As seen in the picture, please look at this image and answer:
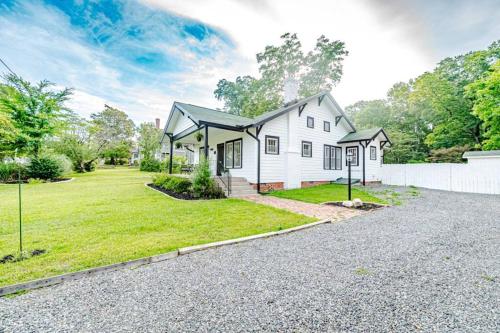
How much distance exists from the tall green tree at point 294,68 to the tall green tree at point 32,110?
18552 millimetres

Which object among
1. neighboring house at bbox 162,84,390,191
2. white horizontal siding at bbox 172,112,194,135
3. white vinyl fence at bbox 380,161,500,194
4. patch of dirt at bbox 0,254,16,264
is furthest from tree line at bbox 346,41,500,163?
patch of dirt at bbox 0,254,16,264

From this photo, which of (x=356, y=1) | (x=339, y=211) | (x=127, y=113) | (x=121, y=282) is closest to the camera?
(x=121, y=282)

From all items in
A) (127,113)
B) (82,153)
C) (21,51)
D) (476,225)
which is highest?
(127,113)

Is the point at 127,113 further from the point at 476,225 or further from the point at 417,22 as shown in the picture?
Result: the point at 476,225

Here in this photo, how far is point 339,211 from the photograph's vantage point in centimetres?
688

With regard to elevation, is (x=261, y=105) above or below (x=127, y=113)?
below

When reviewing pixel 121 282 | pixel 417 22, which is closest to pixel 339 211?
pixel 121 282

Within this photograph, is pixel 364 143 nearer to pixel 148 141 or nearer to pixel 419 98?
pixel 419 98

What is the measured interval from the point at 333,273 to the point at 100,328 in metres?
2.75

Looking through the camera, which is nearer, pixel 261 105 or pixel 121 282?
pixel 121 282

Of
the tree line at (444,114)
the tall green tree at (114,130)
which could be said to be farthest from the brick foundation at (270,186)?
the tall green tree at (114,130)

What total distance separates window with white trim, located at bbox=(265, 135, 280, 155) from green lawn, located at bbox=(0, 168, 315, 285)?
4538mm

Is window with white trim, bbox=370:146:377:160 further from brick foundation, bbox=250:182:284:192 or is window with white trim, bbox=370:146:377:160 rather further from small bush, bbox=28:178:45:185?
small bush, bbox=28:178:45:185

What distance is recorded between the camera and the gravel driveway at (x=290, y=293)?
1.97 metres
